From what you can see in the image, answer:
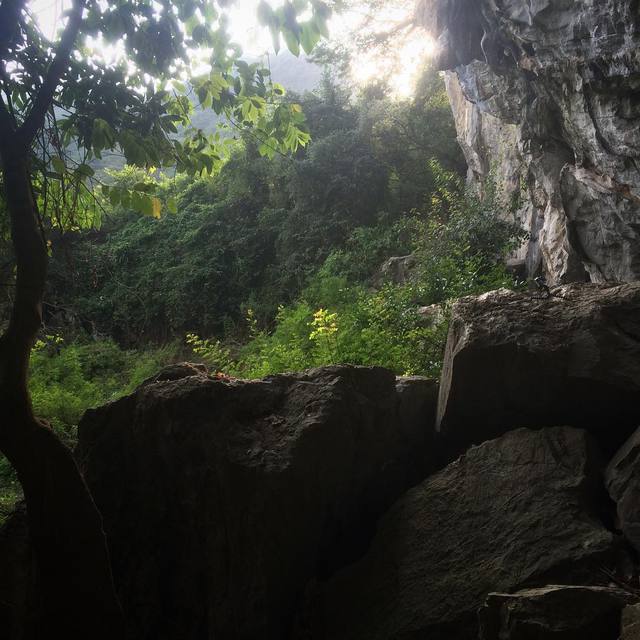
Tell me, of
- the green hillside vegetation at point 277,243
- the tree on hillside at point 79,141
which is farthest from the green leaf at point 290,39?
the green hillside vegetation at point 277,243

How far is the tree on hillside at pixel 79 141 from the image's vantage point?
110 inches

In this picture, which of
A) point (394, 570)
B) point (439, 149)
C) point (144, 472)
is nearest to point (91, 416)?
point (144, 472)

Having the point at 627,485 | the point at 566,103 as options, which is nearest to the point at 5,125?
the point at 627,485

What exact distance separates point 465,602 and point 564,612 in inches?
27.8

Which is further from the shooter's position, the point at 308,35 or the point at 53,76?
the point at 53,76

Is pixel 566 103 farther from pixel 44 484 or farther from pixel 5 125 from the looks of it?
pixel 44 484

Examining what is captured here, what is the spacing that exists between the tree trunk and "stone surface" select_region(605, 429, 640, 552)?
3.08m

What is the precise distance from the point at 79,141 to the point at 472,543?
3.54 metres

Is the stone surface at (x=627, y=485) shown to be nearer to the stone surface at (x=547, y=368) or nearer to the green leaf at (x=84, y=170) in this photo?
the stone surface at (x=547, y=368)

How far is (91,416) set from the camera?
13.3ft

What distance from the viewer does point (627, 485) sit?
10.9 ft

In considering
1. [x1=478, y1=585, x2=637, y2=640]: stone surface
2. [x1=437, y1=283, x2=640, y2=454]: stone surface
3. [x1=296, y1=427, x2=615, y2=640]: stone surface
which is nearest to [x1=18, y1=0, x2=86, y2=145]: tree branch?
[x1=437, y1=283, x2=640, y2=454]: stone surface

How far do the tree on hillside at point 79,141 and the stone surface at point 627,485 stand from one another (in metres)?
3.04

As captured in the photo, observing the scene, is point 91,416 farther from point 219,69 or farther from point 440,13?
point 440,13
